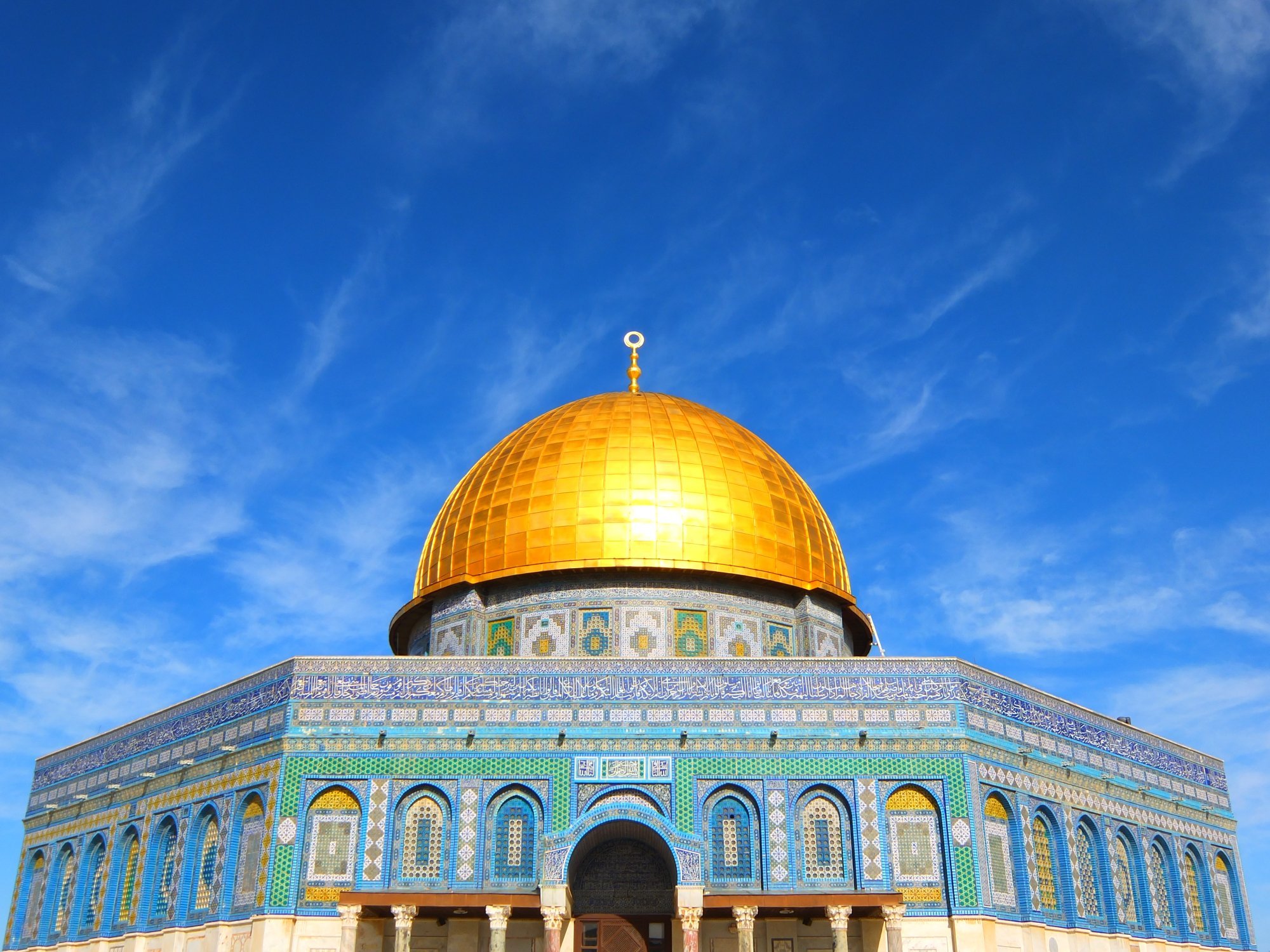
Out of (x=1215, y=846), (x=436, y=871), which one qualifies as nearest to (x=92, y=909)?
(x=436, y=871)

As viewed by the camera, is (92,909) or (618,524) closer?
(92,909)

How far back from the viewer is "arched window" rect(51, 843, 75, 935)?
75.9 feet

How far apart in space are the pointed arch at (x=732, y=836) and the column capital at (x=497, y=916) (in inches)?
122

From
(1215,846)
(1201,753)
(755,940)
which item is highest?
(1201,753)

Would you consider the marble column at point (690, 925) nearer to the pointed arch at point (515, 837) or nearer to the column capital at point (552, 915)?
the column capital at point (552, 915)

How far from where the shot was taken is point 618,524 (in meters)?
23.9

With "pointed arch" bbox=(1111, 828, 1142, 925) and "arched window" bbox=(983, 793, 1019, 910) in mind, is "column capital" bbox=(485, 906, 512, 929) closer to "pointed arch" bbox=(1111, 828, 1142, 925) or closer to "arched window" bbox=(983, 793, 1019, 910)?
"arched window" bbox=(983, 793, 1019, 910)

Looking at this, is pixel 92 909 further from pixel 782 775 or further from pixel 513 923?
pixel 782 775

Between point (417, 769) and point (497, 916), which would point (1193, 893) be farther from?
point (417, 769)

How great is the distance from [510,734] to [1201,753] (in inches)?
557

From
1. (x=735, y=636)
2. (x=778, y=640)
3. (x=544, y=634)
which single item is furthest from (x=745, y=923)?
(x=544, y=634)

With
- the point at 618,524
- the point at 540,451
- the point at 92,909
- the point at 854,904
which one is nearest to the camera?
the point at 854,904

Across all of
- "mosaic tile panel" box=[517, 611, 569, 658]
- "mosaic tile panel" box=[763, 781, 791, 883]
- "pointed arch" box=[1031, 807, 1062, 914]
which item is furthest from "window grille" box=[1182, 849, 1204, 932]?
"mosaic tile panel" box=[517, 611, 569, 658]

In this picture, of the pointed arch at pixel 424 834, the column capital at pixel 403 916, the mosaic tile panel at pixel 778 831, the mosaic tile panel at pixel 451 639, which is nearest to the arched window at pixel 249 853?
the pointed arch at pixel 424 834
